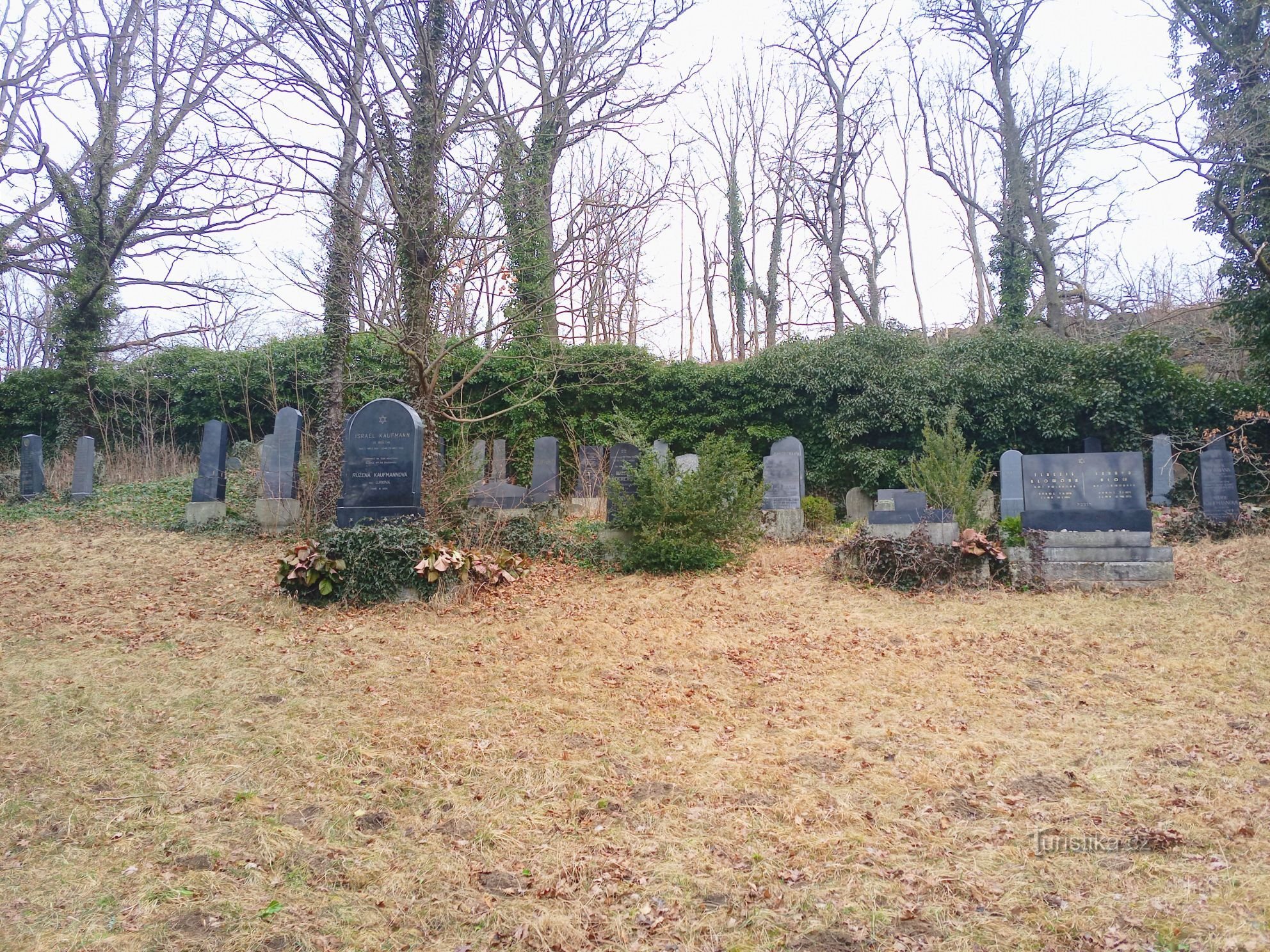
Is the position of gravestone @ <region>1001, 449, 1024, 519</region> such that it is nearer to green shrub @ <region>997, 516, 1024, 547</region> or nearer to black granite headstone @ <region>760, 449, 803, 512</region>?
black granite headstone @ <region>760, 449, 803, 512</region>

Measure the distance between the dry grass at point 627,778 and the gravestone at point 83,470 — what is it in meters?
8.57

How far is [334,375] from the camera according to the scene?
12203mm

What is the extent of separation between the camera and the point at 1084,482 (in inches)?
345

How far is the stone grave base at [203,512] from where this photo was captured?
486 inches

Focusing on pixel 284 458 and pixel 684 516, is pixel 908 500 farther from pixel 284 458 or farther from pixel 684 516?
pixel 284 458

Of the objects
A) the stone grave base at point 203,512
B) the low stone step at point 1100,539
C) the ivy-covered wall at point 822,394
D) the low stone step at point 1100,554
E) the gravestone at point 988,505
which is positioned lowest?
the low stone step at point 1100,554

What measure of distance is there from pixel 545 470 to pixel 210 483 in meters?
5.46

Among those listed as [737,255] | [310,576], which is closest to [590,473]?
[310,576]

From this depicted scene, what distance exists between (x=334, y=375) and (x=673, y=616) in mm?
7553

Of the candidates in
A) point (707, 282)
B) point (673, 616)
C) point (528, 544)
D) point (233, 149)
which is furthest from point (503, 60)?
point (707, 282)

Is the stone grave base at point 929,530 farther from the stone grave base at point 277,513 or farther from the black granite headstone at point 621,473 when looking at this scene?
the stone grave base at point 277,513

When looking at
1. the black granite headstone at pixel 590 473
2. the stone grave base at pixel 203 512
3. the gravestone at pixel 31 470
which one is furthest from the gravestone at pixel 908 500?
the gravestone at pixel 31 470

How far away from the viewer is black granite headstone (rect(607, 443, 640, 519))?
32.4 feet

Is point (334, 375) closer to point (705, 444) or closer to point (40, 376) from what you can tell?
point (705, 444)
